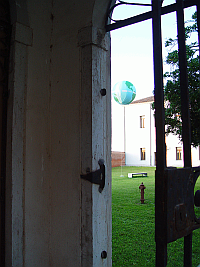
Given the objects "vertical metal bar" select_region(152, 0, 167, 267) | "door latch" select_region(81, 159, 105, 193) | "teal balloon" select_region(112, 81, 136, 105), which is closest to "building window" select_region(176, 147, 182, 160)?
"teal balloon" select_region(112, 81, 136, 105)

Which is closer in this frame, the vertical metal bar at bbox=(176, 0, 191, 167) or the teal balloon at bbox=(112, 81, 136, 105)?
the vertical metal bar at bbox=(176, 0, 191, 167)

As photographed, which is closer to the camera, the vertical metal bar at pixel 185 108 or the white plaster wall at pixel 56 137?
the vertical metal bar at pixel 185 108

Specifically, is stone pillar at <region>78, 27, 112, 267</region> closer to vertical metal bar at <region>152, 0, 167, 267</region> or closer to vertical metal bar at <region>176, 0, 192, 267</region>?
vertical metal bar at <region>176, 0, 192, 267</region>

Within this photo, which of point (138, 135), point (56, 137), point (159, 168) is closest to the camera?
point (159, 168)

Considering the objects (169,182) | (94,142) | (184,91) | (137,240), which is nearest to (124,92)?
(137,240)

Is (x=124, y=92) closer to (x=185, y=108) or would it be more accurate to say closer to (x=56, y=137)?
(x=56, y=137)

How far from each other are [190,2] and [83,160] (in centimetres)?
157

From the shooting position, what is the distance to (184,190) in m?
1.26

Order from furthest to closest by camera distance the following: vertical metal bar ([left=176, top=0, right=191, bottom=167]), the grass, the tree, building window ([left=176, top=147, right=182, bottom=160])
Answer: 1. building window ([left=176, top=147, right=182, bottom=160])
2. the tree
3. the grass
4. vertical metal bar ([left=176, top=0, right=191, bottom=167])

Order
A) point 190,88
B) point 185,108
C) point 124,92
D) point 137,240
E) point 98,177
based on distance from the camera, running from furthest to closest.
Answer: point 124,92, point 190,88, point 137,240, point 98,177, point 185,108

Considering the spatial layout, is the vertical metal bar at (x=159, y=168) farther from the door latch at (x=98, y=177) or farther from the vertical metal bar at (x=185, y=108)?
the door latch at (x=98, y=177)

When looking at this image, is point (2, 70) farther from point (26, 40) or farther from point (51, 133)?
point (51, 133)

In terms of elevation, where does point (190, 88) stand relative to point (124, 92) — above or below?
below

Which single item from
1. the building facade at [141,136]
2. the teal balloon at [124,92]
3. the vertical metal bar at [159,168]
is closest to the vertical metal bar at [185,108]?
the vertical metal bar at [159,168]
